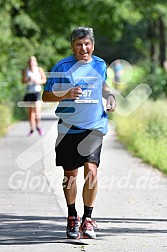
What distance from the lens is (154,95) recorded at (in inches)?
1000

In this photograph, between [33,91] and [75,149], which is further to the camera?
[33,91]

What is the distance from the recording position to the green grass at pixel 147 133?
14969 millimetres

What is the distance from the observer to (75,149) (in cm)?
825

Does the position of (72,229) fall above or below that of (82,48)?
below

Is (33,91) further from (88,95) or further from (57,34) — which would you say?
(57,34)

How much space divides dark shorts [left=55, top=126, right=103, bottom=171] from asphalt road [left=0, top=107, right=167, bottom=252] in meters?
0.67

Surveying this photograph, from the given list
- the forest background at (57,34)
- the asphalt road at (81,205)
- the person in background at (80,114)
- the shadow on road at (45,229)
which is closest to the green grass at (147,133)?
the forest background at (57,34)

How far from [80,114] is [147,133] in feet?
31.6

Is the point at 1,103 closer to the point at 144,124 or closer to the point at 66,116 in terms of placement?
the point at 144,124

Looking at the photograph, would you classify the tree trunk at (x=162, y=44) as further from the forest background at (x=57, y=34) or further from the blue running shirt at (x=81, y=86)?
the blue running shirt at (x=81, y=86)

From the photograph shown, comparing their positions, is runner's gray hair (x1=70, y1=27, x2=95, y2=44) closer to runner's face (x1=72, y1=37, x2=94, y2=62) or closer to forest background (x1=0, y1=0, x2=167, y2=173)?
runner's face (x1=72, y1=37, x2=94, y2=62)

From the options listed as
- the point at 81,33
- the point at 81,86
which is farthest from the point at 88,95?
the point at 81,33

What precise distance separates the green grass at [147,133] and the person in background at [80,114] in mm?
5227

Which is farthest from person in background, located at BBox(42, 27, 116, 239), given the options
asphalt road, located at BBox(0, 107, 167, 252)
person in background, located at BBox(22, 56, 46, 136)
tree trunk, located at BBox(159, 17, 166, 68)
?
tree trunk, located at BBox(159, 17, 166, 68)
